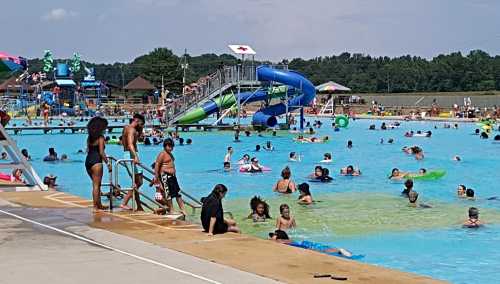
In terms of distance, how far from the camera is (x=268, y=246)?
25.7ft

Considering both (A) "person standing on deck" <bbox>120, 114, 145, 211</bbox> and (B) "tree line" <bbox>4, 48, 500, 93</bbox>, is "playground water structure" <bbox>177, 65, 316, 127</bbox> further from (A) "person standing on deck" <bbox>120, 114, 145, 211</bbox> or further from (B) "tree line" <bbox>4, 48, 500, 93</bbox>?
(B) "tree line" <bbox>4, 48, 500, 93</bbox>

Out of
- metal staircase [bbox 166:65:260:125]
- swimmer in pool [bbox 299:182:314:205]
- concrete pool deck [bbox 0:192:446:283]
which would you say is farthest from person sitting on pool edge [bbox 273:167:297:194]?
metal staircase [bbox 166:65:260:125]

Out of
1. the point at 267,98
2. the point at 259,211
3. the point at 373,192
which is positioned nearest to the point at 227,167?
the point at 373,192

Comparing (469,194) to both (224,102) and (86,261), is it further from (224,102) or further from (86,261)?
(224,102)

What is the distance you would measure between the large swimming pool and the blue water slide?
2416mm

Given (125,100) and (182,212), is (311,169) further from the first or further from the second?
(125,100)

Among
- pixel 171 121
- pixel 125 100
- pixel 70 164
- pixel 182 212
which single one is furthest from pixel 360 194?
pixel 125 100

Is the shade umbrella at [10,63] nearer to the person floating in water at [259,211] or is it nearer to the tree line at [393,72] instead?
the person floating in water at [259,211]

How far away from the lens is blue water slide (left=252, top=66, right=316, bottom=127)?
38.5 m

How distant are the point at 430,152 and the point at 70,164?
14.2 m

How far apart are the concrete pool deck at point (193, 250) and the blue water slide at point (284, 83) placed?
28.3m

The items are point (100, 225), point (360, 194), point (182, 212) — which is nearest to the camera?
point (100, 225)

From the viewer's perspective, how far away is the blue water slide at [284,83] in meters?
38.5

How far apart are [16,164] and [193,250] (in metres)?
5.48
